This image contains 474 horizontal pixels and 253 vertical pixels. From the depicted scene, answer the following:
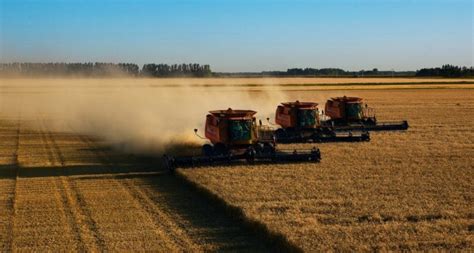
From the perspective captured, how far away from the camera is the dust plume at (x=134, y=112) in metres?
30.9

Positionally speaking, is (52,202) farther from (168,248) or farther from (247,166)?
(247,166)

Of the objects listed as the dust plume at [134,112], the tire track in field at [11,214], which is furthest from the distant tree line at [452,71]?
the tire track in field at [11,214]

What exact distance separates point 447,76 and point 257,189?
152 metres

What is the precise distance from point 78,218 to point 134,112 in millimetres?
26038

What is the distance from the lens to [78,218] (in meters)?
15.1

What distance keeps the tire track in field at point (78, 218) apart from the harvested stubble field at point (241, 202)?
0.03 m

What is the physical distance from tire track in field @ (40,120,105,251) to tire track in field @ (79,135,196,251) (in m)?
1.34

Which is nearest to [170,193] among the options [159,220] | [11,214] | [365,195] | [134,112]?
[159,220]

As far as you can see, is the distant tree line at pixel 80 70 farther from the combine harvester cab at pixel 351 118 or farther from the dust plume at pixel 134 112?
the combine harvester cab at pixel 351 118

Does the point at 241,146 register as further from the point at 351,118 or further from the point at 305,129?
the point at 351,118

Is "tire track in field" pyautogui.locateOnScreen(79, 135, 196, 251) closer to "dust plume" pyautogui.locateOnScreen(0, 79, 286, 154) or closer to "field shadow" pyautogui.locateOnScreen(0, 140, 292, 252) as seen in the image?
"field shadow" pyautogui.locateOnScreen(0, 140, 292, 252)

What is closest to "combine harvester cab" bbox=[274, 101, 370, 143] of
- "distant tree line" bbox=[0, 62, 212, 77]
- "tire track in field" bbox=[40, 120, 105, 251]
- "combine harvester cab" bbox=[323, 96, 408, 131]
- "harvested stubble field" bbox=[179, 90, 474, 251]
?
"harvested stubble field" bbox=[179, 90, 474, 251]

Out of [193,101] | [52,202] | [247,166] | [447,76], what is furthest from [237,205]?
[447,76]

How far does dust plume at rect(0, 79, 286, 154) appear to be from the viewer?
101 feet
